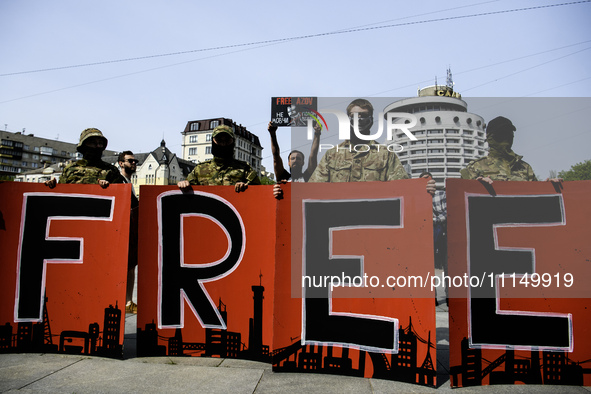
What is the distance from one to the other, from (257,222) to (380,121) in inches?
113

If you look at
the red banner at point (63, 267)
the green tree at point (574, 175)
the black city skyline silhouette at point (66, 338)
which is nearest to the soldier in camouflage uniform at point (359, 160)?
the green tree at point (574, 175)

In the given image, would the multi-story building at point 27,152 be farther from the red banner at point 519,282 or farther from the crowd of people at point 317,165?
the red banner at point 519,282

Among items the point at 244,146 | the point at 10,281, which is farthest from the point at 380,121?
the point at 244,146

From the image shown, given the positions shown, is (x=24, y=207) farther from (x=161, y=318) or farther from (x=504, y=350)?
(x=504, y=350)

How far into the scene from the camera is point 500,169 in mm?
5254

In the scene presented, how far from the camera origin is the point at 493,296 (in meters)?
3.45

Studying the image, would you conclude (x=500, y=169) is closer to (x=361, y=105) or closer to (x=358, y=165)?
(x=358, y=165)

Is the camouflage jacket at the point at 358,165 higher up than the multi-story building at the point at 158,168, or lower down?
lower down

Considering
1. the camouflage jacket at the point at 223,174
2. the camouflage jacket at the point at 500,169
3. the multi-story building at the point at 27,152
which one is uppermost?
the multi-story building at the point at 27,152

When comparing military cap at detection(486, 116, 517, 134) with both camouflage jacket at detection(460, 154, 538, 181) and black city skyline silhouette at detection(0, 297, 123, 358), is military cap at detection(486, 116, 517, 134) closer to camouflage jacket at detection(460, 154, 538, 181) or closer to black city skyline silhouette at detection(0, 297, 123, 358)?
camouflage jacket at detection(460, 154, 538, 181)

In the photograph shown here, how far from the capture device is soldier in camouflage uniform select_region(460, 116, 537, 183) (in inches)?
203

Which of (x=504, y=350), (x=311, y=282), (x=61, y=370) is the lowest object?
(x=61, y=370)

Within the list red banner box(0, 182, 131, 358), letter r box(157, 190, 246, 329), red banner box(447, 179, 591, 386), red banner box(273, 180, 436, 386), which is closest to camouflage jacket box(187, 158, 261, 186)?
letter r box(157, 190, 246, 329)

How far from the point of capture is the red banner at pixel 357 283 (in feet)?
11.0
